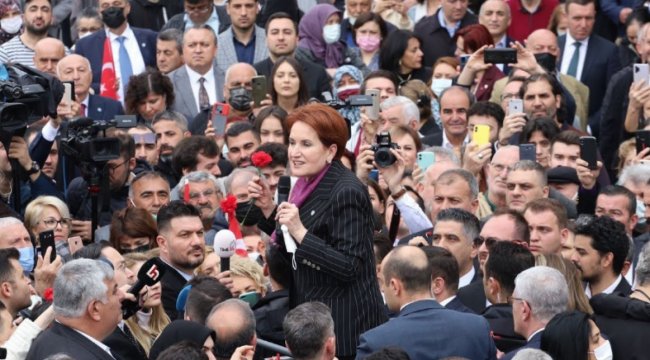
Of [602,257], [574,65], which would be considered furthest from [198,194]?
[574,65]

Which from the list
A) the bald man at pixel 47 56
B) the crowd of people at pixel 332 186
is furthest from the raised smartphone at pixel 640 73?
the bald man at pixel 47 56

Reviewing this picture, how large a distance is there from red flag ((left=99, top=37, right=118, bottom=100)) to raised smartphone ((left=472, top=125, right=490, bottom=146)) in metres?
4.03

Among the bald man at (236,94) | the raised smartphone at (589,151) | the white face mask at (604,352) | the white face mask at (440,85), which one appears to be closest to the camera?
the white face mask at (604,352)

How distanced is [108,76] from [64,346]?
7.07 meters

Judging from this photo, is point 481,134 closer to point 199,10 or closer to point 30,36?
point 199,10

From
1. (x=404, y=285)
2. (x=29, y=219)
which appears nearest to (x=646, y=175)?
(x=404, y=285)

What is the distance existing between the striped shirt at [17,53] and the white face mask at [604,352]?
8.22 m

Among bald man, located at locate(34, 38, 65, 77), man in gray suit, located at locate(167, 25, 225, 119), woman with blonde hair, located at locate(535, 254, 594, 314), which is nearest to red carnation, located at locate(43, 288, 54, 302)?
woman with blonde hair, located at locate(535, 254, 594, 314)

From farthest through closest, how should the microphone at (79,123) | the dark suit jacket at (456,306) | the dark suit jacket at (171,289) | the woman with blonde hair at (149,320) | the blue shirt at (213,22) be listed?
the blue shirt at (213,22)
the microphone at (79,123)
the dark suit jacket at (171,289)
the woman with blonde hair at (149,320)
the dark suit jacket at (456,306)

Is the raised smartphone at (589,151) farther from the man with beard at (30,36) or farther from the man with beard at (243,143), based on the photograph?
the man with beard at (30,36)

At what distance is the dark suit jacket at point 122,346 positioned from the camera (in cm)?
735

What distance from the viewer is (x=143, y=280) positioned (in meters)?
7.35

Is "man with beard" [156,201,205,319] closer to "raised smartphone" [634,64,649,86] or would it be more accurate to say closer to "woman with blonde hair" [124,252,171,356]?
"woman with blonde hair" [124,252,171,356]

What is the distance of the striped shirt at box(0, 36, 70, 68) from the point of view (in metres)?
14.1
